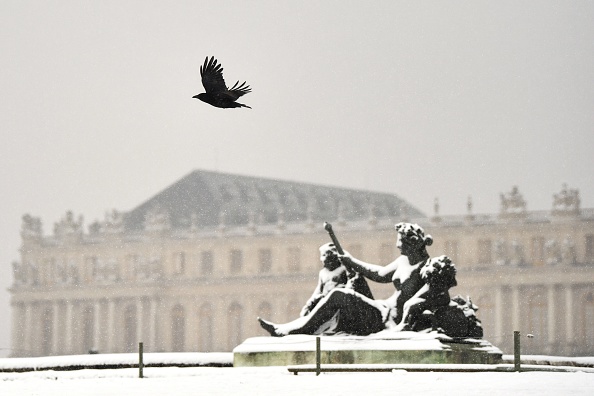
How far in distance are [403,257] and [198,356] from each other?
4211 mm

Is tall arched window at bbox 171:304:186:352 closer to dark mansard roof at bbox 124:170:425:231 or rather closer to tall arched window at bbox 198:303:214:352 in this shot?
tall arched window at bbox 198:303:214:352

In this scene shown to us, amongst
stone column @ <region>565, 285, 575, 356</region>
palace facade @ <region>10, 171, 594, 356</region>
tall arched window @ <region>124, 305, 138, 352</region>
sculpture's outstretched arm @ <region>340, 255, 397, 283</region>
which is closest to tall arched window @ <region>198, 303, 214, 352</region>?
palace facade @ <region>10, 171, 594, 356</region>

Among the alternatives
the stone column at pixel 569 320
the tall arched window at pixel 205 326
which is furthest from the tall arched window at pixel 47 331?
the stone column at pixel 569 320

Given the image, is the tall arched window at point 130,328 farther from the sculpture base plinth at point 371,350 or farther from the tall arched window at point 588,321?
the sculpture base plinth at point 371,350

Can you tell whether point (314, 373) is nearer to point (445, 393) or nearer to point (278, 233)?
point (445, 393)

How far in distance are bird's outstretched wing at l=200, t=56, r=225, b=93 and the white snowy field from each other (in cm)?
409

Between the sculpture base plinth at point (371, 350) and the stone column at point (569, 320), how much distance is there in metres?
77.8

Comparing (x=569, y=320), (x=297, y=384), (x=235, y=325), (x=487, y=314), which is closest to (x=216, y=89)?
(x=297, y=384)

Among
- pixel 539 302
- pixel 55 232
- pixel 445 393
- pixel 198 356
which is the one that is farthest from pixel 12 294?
pixel 445 393

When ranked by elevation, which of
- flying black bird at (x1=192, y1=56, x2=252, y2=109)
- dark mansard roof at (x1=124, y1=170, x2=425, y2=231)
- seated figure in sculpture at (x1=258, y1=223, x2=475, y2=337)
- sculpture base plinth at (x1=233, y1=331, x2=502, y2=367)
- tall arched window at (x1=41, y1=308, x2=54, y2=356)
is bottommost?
tall arched window at (x1=41, y1=308, x2=54, y2=356)

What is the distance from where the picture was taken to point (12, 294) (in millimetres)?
118812

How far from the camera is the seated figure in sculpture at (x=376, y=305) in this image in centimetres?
2419

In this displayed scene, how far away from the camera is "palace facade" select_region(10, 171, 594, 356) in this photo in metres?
105

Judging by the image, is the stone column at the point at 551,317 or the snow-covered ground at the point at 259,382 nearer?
the snow-covered ground at the point at 259,382
